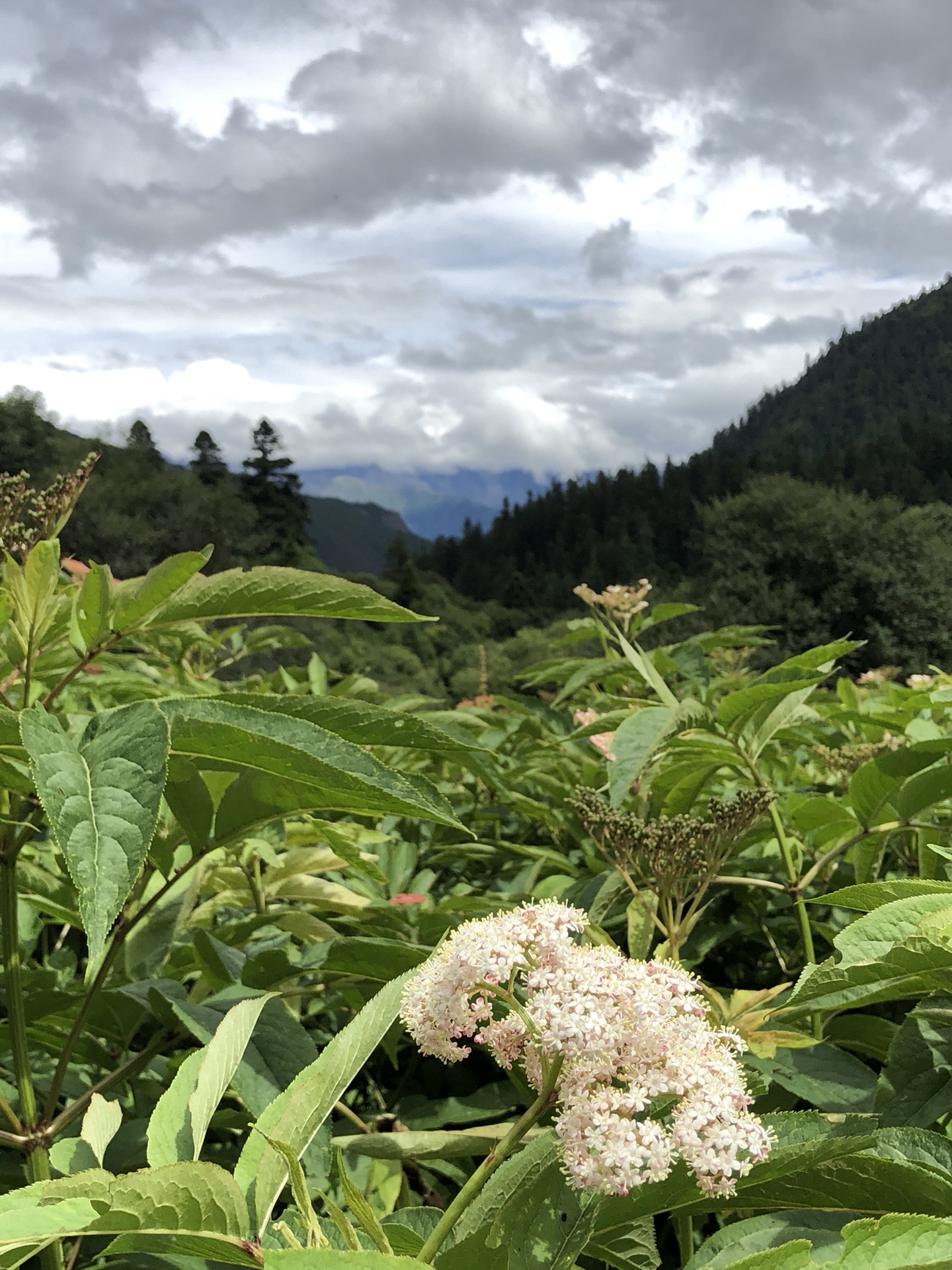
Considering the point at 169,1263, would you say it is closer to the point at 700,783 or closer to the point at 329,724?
the point at 329,724

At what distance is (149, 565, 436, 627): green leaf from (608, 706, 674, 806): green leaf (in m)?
0.49

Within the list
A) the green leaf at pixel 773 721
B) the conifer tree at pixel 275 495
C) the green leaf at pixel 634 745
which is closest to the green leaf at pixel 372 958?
the green leaf at pixel 634 745

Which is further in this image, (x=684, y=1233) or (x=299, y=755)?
(x=684, y=1233)

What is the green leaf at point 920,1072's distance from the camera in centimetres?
95

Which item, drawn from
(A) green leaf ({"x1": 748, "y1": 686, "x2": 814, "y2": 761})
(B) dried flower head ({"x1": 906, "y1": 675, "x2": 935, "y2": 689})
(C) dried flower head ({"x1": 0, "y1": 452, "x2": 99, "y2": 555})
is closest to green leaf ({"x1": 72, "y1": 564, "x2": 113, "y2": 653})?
(C) dried flower head ({"x1": 0, "y1": 452, "x2": 99, "y2": 555})

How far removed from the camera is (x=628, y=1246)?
2.96 ft

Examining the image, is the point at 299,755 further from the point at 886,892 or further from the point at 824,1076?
the point at 824,1076

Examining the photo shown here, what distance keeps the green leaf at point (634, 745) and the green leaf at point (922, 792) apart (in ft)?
1.30

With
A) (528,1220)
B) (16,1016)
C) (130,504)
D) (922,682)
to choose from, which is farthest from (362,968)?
(130,504)

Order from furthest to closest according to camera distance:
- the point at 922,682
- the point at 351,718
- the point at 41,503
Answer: the point at 922,682, the point at 41,503, the point at 351,718

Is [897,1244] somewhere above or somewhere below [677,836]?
below

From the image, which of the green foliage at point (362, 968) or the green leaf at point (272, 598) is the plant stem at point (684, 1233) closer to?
the green foliage at point (362, 968)

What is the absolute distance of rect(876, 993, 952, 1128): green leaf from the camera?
0.95 metres

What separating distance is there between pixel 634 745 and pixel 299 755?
88cm
